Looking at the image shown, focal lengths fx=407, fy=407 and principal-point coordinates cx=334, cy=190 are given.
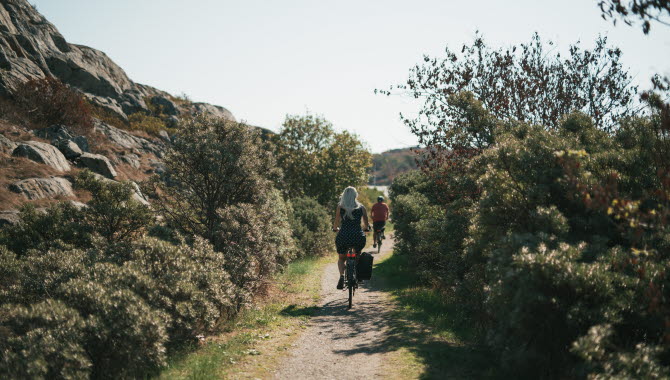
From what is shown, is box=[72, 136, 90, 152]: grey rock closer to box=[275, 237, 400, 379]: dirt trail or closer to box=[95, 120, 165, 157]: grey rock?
box=[95, 120, 165, 157]: grey rock

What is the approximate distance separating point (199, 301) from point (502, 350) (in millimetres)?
4567

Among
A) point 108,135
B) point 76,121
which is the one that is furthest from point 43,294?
point 108,135

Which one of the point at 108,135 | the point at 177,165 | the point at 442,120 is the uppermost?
the point at 108,135

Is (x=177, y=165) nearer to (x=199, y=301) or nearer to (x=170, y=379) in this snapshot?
(x=199, y=301)

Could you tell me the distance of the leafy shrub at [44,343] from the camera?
4320 mm

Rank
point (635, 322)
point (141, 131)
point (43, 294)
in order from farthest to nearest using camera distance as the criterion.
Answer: point (141, 131) → point (43, 294) → point (635, 322)

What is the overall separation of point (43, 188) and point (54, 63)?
31526 mm

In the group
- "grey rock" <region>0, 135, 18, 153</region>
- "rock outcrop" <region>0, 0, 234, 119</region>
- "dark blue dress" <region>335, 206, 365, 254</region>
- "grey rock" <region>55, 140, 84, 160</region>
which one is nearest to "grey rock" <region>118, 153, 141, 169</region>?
"grey rock" <region>55, 140, 84, 160</region>

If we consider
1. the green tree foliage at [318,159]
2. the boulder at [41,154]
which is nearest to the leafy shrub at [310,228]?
the green tree foliage at [318,159]

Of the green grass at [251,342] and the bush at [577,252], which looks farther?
the green grass at [251,342]

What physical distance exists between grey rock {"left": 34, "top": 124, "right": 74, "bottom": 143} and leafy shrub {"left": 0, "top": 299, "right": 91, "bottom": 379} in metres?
22.4

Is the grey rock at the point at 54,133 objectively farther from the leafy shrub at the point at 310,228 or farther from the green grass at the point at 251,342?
the green grass at the point at 251,342

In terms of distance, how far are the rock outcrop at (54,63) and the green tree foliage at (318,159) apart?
8.13 m

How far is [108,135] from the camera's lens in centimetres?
3189
